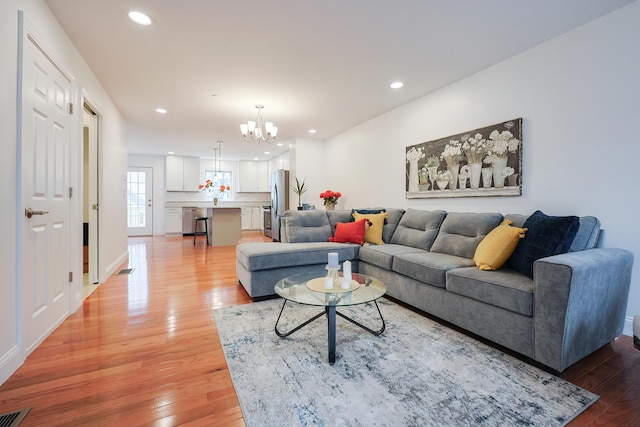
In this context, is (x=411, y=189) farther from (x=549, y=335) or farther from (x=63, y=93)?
(x=63, y=93)

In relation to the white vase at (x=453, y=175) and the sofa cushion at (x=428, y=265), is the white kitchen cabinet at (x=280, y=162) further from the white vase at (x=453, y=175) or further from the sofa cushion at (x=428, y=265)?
the sofa cushion at (x=428, y=265)

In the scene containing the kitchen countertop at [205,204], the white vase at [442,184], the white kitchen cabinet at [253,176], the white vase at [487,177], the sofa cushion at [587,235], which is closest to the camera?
the sofa cushion at [587,235]

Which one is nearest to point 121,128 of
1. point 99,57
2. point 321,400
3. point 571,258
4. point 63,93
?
point 99,57

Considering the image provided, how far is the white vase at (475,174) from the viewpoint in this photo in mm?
3094

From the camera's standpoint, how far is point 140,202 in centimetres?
→ 832

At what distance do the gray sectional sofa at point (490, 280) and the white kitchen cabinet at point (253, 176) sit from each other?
6248 mm

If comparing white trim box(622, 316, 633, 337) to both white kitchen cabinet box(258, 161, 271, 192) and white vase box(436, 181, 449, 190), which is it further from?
white kitchen cabinet box(258, 161, 271, 192)

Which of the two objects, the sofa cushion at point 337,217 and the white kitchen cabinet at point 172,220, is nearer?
the sofa cushion at point 337,217

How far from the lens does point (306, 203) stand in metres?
6.14

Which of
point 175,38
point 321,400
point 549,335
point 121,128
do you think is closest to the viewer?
point 321,400

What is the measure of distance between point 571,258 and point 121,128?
5.77 meters

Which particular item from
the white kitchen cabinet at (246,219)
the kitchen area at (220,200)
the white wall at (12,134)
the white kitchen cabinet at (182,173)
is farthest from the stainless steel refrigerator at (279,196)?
the white wall at (12,134)

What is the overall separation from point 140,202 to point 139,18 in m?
7.32

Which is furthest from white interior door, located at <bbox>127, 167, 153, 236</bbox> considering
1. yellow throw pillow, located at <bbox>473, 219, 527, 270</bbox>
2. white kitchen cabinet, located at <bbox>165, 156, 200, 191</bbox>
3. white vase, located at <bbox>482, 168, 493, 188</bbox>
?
yellow throw pillow, located at <bbox>473, 219, 527, 270</bbox>
